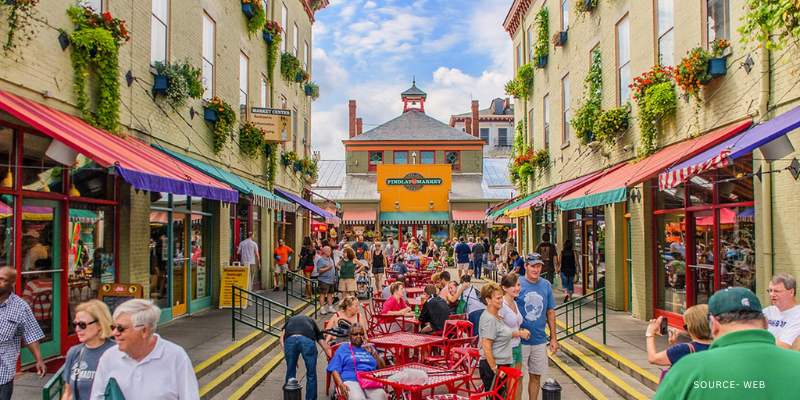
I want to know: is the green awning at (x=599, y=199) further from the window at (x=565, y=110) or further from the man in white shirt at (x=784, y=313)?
the window at (x=565, y=110)

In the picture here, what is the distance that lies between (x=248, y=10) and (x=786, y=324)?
15.7 meters

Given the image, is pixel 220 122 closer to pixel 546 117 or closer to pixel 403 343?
pixel 403 343

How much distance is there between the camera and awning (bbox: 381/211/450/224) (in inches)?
1693

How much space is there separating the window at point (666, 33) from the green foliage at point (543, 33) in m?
8.61

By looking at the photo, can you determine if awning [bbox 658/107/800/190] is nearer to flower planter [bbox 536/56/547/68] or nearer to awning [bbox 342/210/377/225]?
flower planter [bbox 536/56/547/68]

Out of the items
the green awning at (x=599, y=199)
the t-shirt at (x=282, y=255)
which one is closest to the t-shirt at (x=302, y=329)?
the green awning at (x=599, y=199)

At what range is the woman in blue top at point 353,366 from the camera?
6.76 m

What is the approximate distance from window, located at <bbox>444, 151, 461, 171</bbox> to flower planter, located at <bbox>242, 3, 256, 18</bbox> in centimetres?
3132

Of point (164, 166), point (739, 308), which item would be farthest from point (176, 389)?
point (164, 166)

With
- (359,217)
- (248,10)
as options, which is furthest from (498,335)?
(359,217)

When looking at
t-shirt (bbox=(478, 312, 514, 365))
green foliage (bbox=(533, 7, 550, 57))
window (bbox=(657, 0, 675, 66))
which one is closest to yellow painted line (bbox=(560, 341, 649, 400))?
t-shirt (bbox=(478, 312, 514, 365))

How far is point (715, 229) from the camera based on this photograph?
35.5 feet

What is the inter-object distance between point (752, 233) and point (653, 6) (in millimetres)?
5624

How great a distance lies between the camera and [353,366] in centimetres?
704
